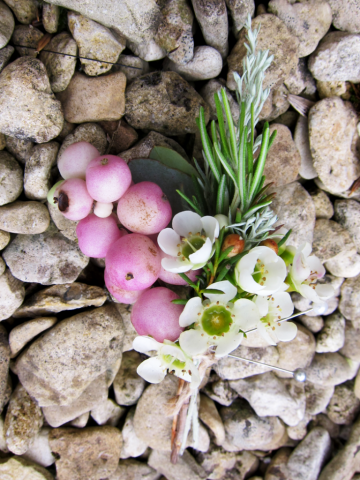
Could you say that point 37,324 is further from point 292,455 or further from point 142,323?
point 292,455

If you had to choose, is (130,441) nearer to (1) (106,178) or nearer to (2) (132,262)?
(2) (132,262)

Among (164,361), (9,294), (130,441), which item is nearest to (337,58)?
(164,361)

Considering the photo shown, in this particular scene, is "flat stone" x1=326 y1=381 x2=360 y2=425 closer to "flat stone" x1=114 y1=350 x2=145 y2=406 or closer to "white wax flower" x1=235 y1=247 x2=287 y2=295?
"flat stone" x1=114 y1=350 x2=145 y2=406

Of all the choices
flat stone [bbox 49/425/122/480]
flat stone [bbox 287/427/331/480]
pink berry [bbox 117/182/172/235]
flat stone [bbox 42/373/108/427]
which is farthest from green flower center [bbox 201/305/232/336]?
flat stone [bbox 287/427/331/480]

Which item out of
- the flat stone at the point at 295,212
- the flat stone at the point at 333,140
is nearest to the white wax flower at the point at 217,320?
the flat stone at the point at 295,212

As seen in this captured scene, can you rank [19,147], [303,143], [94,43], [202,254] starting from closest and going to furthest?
[202,254]
[94,43]
[19,147]
[303,143]

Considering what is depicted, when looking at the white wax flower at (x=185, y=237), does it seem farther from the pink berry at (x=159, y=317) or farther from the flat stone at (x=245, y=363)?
the flat stone at (x=245, y=363)
